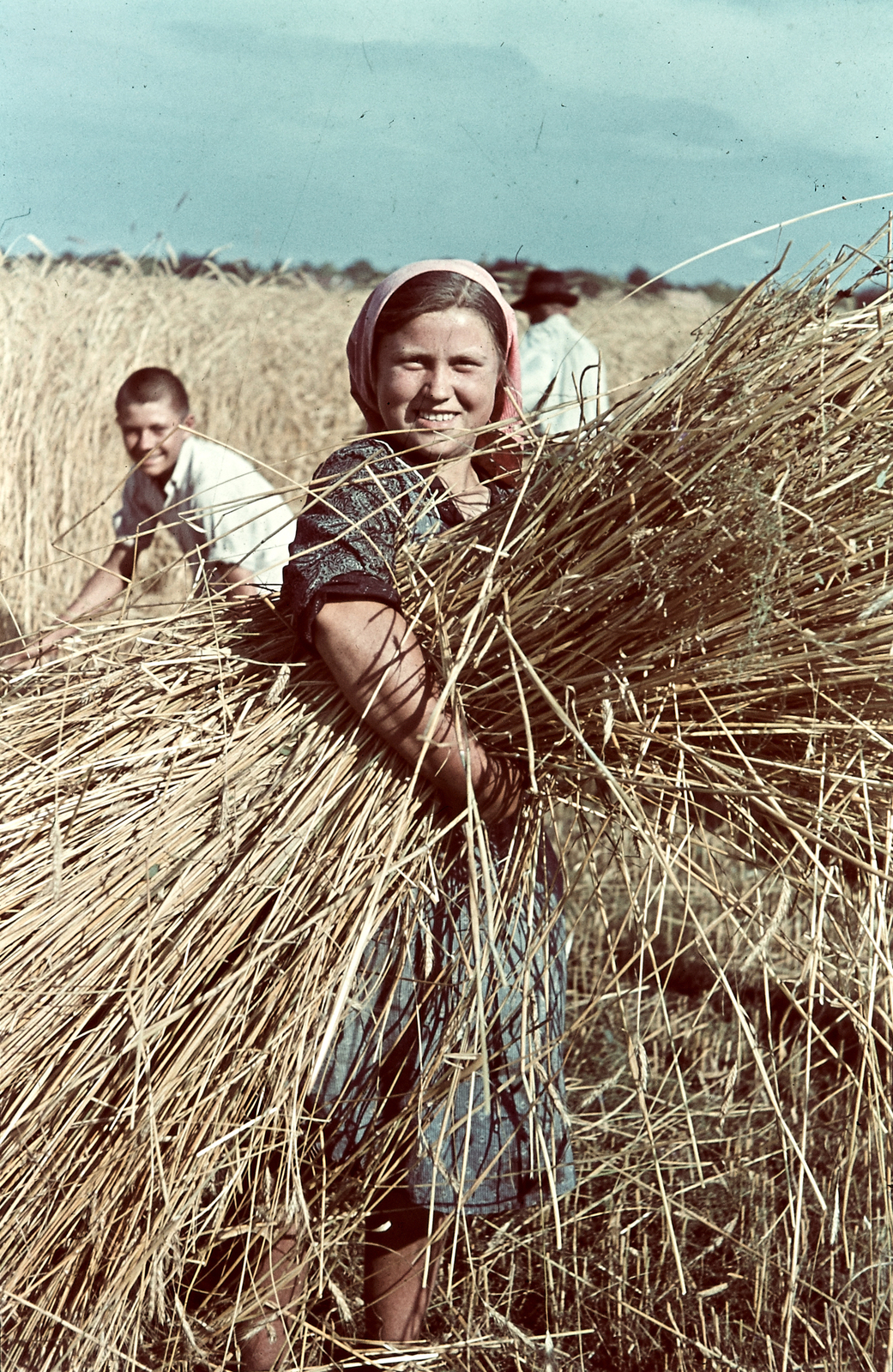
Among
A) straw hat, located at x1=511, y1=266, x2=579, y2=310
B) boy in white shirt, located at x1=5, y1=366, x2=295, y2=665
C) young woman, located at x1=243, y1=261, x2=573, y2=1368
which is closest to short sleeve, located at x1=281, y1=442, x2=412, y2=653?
young woman, located at x1=243, y1=261, x2=573, y2=1368

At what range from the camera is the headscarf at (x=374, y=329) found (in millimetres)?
1542

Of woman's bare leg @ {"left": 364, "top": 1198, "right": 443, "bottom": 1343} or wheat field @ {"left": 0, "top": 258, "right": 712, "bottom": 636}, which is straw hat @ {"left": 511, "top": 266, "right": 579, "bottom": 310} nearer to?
wheat field @ {"left": 0, "top": 258, "right": 712, "bottom": 636}

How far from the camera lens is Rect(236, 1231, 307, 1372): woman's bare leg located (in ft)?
4.65

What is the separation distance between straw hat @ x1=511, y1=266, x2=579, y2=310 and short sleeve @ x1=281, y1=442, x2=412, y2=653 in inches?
144

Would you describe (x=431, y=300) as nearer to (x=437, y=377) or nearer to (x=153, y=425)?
(x=437, y=377)

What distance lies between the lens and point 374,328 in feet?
5.10

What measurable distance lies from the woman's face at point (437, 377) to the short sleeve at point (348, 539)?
82 mm

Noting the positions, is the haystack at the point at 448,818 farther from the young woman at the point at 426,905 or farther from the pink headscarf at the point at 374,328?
the pink headscarf at the point at 374,328

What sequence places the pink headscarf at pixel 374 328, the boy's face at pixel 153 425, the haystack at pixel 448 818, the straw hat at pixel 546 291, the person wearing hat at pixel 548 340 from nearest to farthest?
1. the haystack at pixel 448 818
2. the pink headscarf at pixel 374 328
3. the boy's face at pixel 153 425
4. the person wearing hat at pixel 548 340
5. the straw hat at pixel 546 291

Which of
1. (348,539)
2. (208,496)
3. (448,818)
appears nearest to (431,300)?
(348,539)

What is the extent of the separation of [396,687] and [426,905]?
0.27 meters

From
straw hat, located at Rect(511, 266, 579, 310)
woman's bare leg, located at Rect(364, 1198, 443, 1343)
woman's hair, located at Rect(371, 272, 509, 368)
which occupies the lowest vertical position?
woman's bare leg, located at Rect(364, 1198, 443, 1343)

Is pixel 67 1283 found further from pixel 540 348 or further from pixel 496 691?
pixel 540 348

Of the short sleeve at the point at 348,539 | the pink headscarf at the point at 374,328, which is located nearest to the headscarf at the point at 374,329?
the pink headscarf at the point at 374,328
